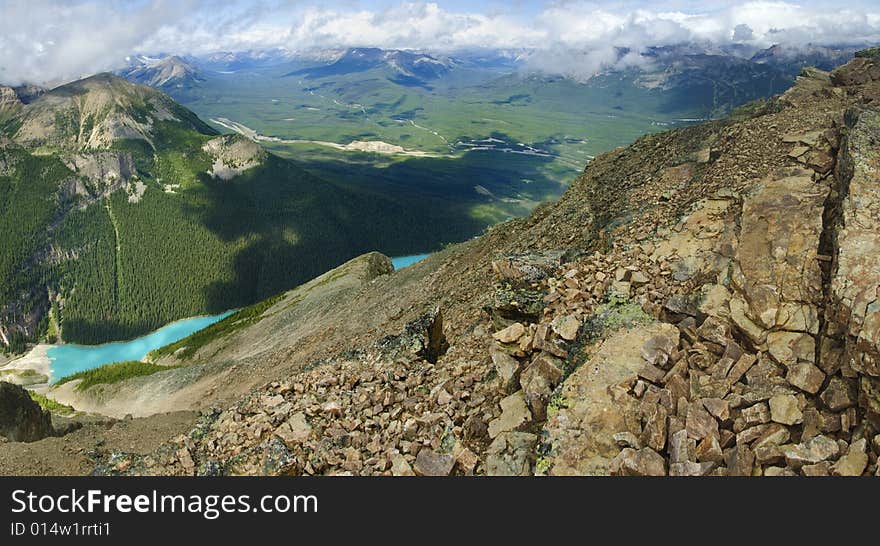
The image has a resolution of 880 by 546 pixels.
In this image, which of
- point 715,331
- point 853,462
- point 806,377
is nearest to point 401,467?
point 715,331

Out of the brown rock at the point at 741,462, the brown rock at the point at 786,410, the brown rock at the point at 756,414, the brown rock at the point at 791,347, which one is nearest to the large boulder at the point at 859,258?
the brown rock at the point at 791,347

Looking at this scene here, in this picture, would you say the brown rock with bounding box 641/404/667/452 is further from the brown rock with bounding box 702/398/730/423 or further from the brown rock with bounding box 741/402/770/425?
the brown rock with bounding box 741/402/770/425

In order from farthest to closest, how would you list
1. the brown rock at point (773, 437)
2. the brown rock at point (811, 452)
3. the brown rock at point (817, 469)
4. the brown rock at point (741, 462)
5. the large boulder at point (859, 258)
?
1. the large boulder at point (859, 258)
2. the brown rock at point (773, 437)
3. the brown rock at point (741, 462)
4. the brown rock at point (811, 452)
5. the brown rock at point (817, 469)

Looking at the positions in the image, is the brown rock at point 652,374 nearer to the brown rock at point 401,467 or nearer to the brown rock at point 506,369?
the brown rock at point 506,369

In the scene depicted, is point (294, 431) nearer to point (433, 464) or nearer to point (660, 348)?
point (433, 464)

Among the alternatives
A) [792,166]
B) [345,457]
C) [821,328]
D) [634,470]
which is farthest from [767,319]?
[345,457]

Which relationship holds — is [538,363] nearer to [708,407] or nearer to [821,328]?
[708,407]
